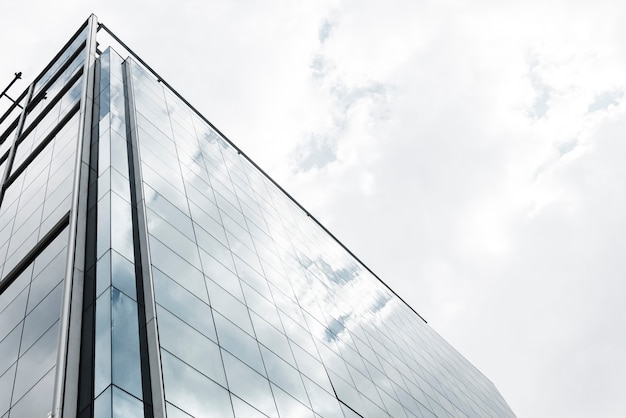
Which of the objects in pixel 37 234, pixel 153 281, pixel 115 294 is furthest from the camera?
pixel 37 234

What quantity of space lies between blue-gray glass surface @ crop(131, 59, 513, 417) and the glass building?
88mm

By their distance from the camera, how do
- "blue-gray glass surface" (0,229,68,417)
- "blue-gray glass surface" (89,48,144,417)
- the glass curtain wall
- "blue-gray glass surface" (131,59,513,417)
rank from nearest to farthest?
"blue-gray glass surface" (89,48,144,417) → "blue-gray glass surface" (0,229,68,417) → the glass curtain wall → "blue-gray glass surface" (131,59,513,417)

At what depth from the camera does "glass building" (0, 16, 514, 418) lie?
→ 12312 millimetres

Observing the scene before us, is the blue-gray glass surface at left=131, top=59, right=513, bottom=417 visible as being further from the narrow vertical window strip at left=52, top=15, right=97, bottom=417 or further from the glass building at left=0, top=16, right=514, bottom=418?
the narrow vertical window strip at left=52, top=15, right=97, bottom=417

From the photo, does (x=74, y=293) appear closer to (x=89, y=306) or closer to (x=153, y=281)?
(x=89, y=306)

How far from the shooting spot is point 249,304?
19.6 metres

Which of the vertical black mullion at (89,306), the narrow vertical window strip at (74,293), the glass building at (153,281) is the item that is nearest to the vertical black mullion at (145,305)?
the glass building at (153,281)

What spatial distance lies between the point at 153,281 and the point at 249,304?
17.9ft

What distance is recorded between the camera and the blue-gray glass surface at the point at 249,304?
14.8 meters

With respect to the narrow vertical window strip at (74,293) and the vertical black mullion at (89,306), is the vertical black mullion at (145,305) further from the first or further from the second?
the narrow vertical window strip at (74,293)

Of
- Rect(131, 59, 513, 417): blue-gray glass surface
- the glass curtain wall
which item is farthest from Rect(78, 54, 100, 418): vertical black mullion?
Rect(131, 59, 513, 417): blue-gray glass surface

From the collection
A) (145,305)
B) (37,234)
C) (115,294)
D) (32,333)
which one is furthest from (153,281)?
(37,234)

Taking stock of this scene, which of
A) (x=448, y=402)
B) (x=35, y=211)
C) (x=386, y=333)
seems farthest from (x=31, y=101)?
(x=448, y=402)

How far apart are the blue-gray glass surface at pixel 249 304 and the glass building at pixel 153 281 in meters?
0.09
